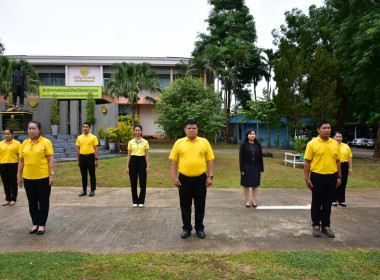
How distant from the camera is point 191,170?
3969mm

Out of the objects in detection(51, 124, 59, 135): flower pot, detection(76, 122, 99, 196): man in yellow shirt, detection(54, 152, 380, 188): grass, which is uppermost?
detection(51, 124, 59, 135): flower pot

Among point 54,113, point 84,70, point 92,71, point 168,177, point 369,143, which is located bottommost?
point 168,177

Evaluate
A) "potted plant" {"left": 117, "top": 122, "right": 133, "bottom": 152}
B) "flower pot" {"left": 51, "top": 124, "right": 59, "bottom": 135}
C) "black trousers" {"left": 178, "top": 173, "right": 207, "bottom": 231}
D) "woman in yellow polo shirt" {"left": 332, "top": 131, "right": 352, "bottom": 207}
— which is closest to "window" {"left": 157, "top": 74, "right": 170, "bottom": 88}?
"flower pot" {"left": 51, "top": 124, "right": 59, "bottom": 135}

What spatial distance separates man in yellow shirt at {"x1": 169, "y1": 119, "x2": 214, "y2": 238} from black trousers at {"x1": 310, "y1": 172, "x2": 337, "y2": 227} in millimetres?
1631

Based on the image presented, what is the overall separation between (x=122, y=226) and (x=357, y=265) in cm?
325

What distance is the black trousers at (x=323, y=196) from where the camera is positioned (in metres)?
4.20

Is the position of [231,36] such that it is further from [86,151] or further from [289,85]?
[86,151]

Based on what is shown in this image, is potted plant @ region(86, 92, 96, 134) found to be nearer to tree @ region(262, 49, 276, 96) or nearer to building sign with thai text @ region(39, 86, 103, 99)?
building sign with thai text @ region(39, 86, 103, 99)

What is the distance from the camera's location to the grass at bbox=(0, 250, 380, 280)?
2900mm

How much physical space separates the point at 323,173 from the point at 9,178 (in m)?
5.99

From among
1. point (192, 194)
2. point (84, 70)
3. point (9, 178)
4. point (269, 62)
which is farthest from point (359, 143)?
point (9, 178)

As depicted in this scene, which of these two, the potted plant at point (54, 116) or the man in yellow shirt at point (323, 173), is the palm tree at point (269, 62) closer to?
the potted plant at point (54, 116)

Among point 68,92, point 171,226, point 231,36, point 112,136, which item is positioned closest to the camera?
point 171,226

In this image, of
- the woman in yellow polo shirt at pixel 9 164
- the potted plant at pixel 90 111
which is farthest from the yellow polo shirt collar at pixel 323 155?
the potted plant at pixel 90 111
